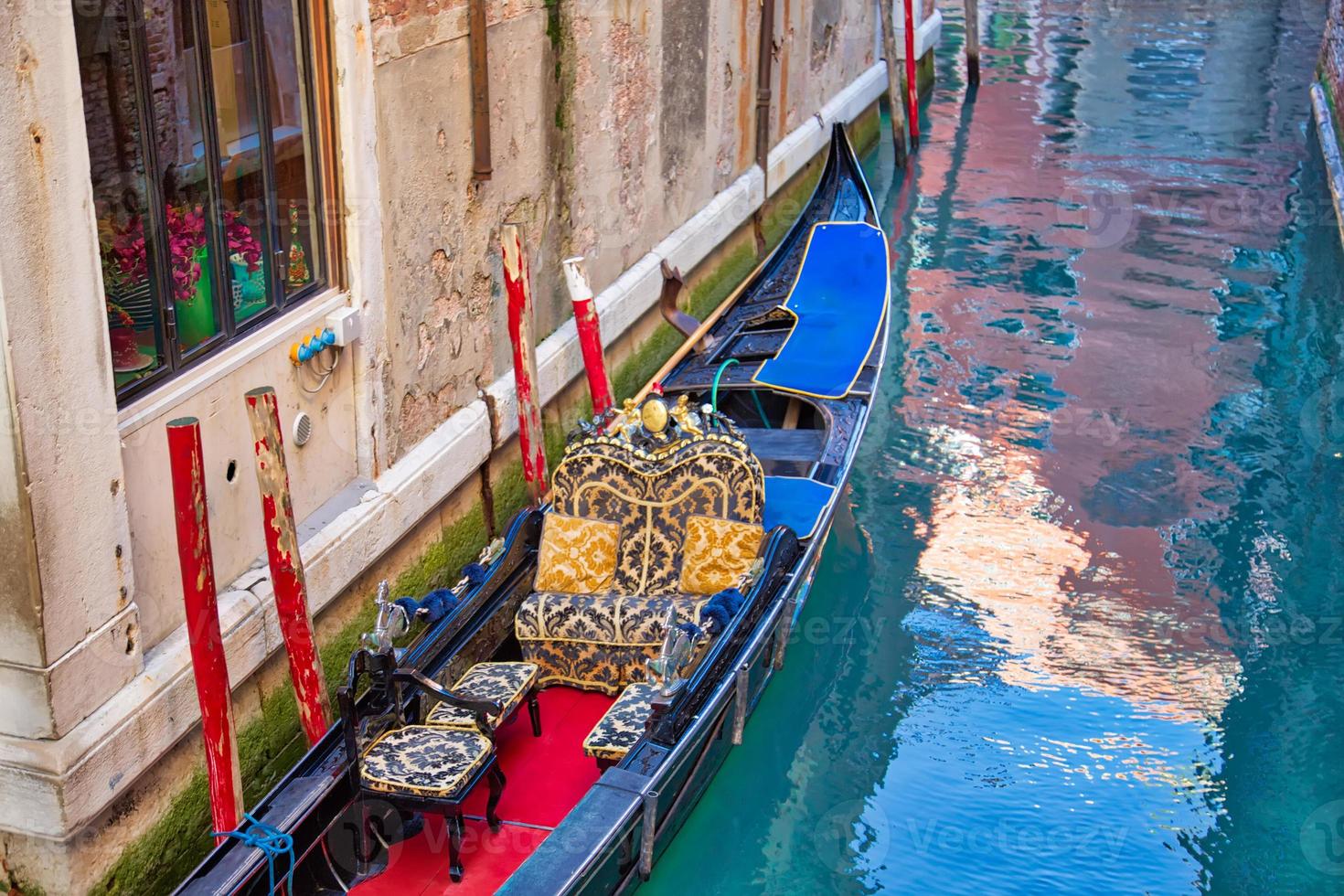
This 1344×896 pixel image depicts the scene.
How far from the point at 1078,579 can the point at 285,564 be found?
317cm

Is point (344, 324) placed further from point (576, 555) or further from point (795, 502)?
point (795, 502)

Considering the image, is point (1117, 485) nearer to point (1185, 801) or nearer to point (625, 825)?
point (1185, 801)

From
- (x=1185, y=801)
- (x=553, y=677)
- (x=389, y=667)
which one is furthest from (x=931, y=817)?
(x=389, y=667)

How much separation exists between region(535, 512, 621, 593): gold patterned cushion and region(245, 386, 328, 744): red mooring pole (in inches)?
30.3

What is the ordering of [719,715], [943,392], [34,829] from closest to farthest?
[34,829] → [719,715] → [943,392]

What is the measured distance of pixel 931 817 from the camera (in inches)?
163

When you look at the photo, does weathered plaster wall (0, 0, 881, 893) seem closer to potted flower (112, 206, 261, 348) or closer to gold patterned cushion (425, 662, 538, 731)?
potted flower (112, 206, 261, 348)

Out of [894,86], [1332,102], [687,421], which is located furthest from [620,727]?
[1332,102]

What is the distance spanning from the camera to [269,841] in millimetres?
3029

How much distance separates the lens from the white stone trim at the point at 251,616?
2.96m

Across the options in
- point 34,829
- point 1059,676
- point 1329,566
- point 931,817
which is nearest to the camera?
point 34,829

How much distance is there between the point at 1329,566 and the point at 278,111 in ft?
13.8

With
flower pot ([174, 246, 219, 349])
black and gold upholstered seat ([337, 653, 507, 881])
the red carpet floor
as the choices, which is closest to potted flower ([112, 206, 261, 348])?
flower pot ([174, 246, 219, 349])

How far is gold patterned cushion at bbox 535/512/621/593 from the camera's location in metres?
4.14
